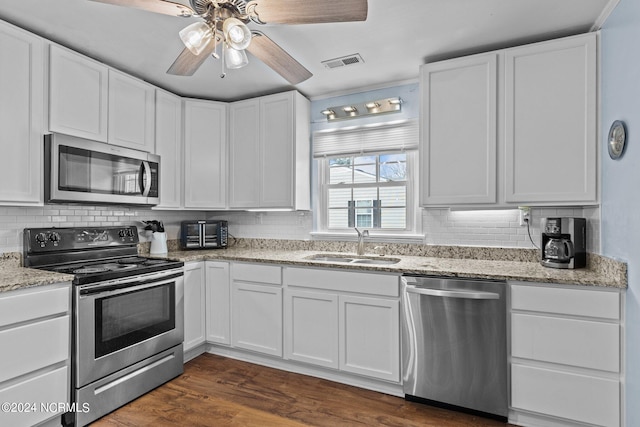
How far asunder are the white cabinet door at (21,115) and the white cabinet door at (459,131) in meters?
2.62

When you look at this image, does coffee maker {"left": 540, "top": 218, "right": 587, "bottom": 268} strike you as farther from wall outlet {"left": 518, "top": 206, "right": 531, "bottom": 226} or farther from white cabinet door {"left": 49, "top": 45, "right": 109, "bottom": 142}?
white cabinet door {"left": 49, "top": 45, "right": 109, "bottom": 142}

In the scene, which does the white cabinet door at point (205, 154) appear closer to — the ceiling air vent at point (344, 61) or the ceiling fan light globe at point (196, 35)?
the ceiling air vent at point (344, 61)

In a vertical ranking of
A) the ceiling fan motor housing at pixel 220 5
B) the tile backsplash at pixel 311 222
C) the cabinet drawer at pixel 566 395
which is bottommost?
the cabinet drawer at pixel 566 395

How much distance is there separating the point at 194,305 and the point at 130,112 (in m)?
1.67

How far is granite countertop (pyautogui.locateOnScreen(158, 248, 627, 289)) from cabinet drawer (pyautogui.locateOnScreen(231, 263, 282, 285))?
0.20 ft

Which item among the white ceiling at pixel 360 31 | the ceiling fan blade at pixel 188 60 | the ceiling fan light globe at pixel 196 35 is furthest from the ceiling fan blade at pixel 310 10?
the white ceiling at pixel 360 31

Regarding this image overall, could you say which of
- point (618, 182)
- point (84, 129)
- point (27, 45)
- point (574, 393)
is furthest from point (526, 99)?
point (27, 45)

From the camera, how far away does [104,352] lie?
7.29 feet

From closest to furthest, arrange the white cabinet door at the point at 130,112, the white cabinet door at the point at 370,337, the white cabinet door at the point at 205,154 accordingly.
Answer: the white cabinet door at the point at 370,337
the white cabinet door at the point at 130,112
the white cabinet door at the point at 205,154

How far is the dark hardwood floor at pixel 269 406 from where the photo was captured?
7.07 feet

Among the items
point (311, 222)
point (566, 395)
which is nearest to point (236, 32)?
point (311, 222)

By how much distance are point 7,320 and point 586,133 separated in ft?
11.2

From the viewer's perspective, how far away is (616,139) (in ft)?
6.37

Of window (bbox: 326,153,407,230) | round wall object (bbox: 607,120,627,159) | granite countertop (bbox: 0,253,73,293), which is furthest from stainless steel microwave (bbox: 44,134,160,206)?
round wall object (bbox: 607,120,627,159)
